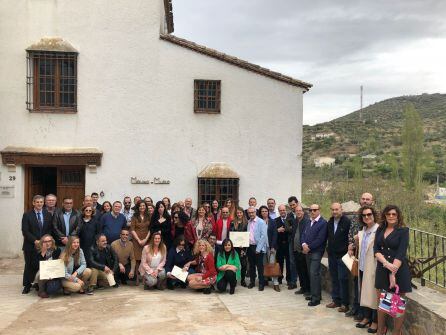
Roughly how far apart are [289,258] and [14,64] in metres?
8.57

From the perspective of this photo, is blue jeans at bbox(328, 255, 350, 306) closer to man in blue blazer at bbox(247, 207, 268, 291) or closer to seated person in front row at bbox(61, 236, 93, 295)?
man in blue blazer at bbox(247, 207, 268, 291)

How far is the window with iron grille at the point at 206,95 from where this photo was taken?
12.3 m

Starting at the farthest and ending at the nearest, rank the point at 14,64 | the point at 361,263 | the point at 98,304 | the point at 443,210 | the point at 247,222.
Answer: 1. the point at 443,210
2. the point at 14,64
3. the point at 247,222
4. the point at 98,304
5. the point at 361,263

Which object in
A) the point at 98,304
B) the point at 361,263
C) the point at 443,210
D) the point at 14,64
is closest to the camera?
the point at 361,263

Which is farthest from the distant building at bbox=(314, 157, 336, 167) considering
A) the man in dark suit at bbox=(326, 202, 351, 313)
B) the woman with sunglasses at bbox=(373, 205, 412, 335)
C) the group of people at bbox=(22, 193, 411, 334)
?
the woman with sunglasses at bbox=(373, 205, 412, 335)

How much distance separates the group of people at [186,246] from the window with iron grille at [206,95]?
325cm

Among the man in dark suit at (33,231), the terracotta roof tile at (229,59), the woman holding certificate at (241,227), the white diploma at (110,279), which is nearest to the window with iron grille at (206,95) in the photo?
the terracotta roof tile at (229,59)

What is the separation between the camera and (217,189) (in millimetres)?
12344

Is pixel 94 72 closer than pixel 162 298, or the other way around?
pixel 162 298

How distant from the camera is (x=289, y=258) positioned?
30.8ft

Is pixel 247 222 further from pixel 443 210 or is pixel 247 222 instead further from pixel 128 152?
pixel 443 210

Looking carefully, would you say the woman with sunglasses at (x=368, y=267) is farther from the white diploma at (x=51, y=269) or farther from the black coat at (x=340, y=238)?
the white diploma at (x=51, y=269)

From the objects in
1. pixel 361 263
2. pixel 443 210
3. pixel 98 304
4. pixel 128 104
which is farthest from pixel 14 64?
pixel 443 210

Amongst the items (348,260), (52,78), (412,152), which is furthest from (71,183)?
(412,152)
